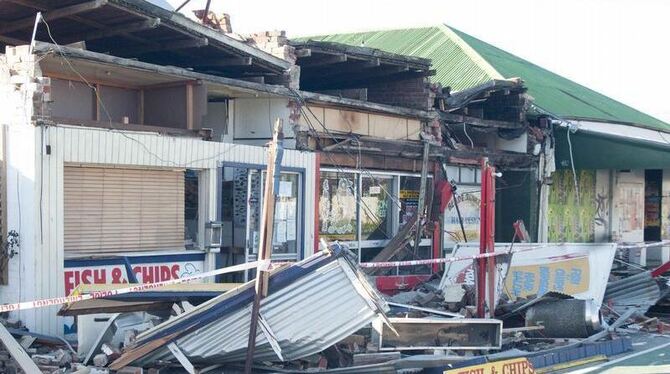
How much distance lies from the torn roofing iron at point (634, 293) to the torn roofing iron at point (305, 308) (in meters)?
7.38

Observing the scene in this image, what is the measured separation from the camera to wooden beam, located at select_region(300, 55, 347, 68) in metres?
15.6

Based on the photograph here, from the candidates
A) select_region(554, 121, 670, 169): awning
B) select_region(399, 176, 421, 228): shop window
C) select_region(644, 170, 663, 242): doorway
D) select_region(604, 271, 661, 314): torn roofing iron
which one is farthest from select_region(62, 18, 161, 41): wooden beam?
select_region(644, 170, 663, 242): doorway

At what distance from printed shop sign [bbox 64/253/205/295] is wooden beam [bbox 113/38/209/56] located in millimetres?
3261

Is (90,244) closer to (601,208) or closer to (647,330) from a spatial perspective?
(647,330)

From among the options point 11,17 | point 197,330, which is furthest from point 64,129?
point 197,330

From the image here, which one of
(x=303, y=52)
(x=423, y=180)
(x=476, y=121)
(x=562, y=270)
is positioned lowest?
(x=562, y=270)

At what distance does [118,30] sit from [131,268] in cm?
360

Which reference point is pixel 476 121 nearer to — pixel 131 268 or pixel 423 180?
pixel 423 180

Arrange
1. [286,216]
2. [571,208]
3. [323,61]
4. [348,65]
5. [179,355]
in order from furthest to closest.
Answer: [571,208] → [348,65] → [323,61] → [286,216] → [179,355]

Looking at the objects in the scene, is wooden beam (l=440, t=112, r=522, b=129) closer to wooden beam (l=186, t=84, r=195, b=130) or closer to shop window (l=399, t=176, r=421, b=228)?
shop window (l=399, t=176, r=421, b=228)

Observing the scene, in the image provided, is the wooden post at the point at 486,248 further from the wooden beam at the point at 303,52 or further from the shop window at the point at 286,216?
the wooden beam at the point at 303,52

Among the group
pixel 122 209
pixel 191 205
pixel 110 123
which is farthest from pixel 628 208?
pixel 110 123

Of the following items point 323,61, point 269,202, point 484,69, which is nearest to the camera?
point 269,202

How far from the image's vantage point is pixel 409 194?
17703mm
